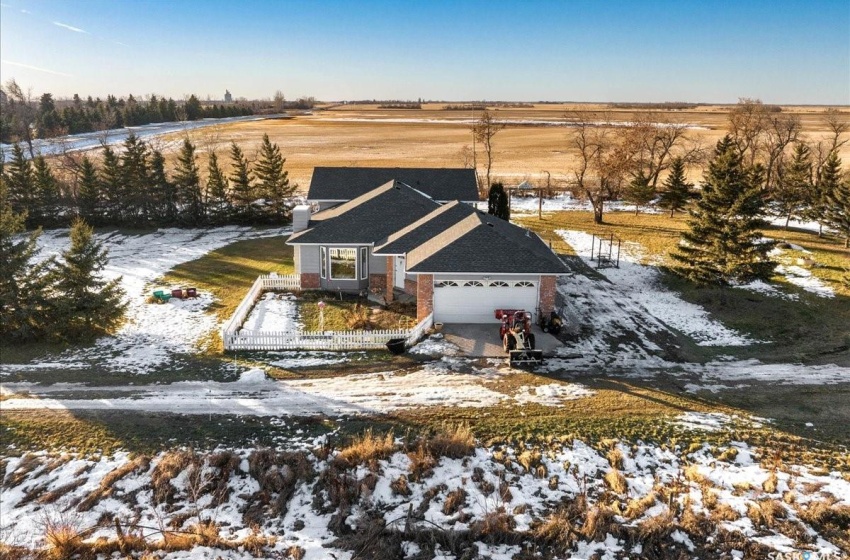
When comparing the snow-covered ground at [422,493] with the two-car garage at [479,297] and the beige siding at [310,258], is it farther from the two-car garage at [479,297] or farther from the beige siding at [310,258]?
the beige siding at [310,258]

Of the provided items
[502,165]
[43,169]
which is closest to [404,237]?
[43,169]

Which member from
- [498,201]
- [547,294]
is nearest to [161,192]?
[498,201]

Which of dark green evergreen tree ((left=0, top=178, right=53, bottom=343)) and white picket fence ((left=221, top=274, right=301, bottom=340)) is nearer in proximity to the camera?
dark green evergreen tree ((left=0, top=178, right=53, bottom=343))

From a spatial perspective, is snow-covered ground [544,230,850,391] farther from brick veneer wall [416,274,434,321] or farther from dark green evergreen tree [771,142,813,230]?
dark green evergreen tree [771,142,813,230]

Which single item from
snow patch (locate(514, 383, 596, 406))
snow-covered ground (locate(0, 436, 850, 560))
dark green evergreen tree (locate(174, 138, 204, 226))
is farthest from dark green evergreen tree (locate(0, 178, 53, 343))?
dark green evergreen tree (locate(174, 138, 204, 226))

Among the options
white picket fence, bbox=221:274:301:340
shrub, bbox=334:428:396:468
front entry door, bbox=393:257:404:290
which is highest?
front entry door, bbox=393:257:404:290

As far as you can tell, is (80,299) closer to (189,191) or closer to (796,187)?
(189,191)

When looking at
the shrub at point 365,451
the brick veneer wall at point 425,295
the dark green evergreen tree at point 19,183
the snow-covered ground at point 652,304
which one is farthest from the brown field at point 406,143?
the shrub at point 365,451

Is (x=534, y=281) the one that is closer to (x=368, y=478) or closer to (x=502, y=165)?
(x=368, y=478)
